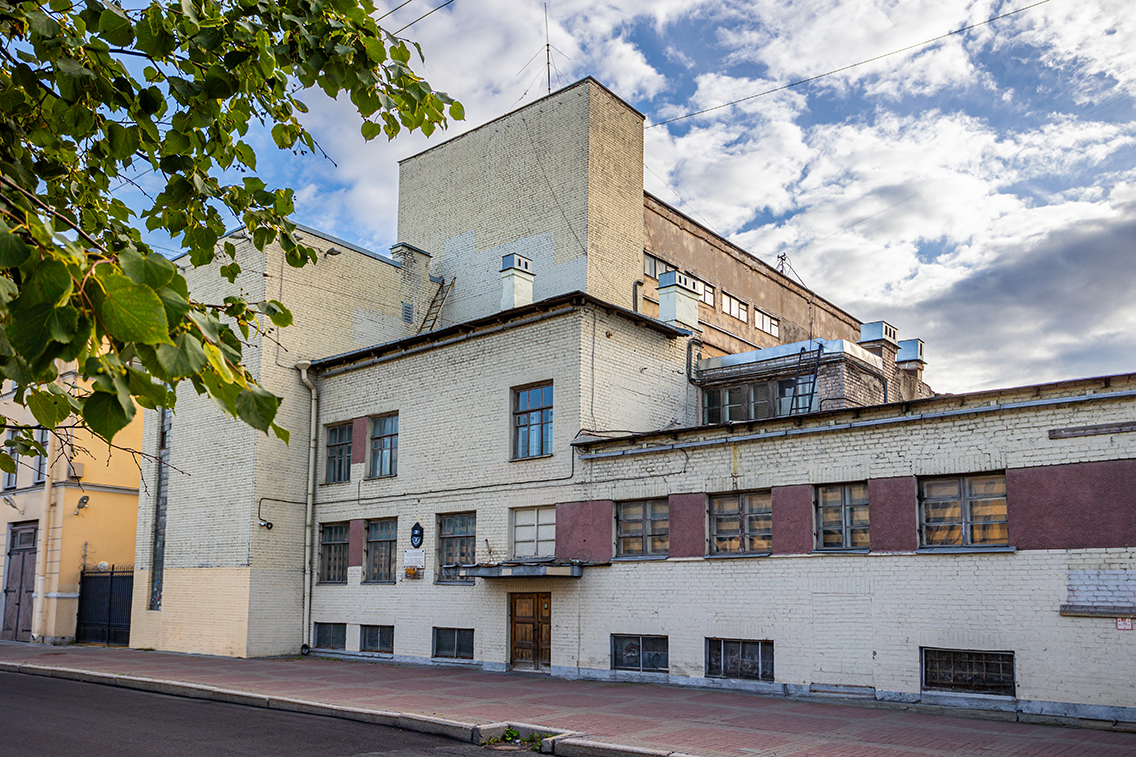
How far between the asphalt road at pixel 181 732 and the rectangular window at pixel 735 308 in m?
19.7

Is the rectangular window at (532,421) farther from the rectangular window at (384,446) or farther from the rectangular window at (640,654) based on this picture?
the rectangular window at (640,654)

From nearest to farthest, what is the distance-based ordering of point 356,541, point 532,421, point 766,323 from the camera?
1. point 532,421
2. point 356,541
3. point 766,323

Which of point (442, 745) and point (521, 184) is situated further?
point (521, 184)

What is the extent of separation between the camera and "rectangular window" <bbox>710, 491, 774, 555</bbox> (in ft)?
52.2

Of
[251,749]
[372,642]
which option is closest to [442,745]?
[251,749]

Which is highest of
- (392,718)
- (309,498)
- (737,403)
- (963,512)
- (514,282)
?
(514,282)

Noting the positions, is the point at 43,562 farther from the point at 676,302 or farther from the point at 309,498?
the point at 676,302

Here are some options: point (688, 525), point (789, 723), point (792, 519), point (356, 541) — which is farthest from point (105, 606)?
point (789, 723)

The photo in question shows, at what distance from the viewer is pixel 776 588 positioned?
15.4 meters

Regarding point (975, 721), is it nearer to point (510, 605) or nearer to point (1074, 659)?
point (1074, 659)

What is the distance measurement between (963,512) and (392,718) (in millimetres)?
8781

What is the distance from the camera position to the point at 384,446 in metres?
22.7

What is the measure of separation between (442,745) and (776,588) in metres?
6.73

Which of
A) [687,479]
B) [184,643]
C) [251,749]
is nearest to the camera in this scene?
[251,749]
